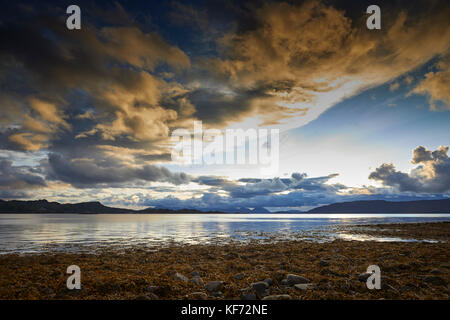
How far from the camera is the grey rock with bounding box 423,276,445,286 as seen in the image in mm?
10632

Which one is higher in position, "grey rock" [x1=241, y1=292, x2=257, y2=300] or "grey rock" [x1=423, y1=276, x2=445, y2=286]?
"grey rock" [x1=241, y1=292, x2=257, y2=300]

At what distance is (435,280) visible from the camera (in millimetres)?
10836

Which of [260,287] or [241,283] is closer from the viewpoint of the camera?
[260,287]

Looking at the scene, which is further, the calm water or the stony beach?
the calm water

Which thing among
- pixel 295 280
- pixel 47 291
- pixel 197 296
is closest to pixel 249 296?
pixel 197 296

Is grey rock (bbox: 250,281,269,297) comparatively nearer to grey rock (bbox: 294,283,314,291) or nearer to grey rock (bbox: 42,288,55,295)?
grey rock (bbox: 294,283,314,291)

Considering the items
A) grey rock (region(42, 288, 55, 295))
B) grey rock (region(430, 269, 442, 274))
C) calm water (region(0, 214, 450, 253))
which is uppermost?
grey rock (region(42, 288, 55, 295))

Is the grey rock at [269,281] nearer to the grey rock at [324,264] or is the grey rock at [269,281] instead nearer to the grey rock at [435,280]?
the grey rock at [324,264]

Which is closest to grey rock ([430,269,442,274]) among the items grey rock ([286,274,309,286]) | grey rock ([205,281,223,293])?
grey rock ([286,274,309,286])

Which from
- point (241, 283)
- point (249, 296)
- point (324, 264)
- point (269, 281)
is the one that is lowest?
point (324, 264)

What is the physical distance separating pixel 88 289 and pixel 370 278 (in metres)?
12.9

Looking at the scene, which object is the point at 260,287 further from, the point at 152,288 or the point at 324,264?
the point at 324,264

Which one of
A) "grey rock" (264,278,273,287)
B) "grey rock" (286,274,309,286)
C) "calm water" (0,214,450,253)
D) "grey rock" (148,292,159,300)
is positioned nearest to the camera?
"grey rock" (148,292,159,300)
